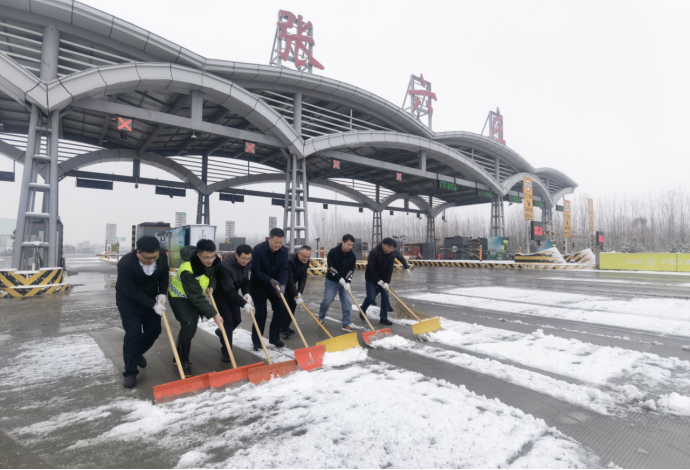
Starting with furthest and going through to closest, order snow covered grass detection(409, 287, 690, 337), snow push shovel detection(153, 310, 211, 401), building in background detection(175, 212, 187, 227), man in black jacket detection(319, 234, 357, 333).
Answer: building in background detection(175, 212, 187, 227) → snow covered grass detection(409, 287, 690, 337) → man in black jacket detection(319, 234, 357, 333) → snow push shovel detection(153, 310, 211, 401)

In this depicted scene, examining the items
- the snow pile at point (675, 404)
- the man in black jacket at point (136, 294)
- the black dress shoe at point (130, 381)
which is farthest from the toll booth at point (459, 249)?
the black dress shoe at point (130, 381)

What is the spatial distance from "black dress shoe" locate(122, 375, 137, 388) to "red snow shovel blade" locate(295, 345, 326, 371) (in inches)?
66.7

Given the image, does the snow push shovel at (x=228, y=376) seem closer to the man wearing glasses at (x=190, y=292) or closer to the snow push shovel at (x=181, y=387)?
the snow push shovel at (x=181, y=387)

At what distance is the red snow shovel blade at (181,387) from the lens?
10.3ft

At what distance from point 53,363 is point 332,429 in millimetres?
3888

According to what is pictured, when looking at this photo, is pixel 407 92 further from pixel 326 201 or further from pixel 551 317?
pixel 551 317

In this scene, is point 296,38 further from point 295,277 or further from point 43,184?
point 295,277

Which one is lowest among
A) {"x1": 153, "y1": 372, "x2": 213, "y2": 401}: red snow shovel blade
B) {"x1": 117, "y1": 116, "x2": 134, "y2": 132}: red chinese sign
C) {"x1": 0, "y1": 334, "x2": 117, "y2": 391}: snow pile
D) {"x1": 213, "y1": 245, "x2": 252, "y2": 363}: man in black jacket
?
{"x1": 0, "y1": 334, "x2": 117, "y2": 391}: snow pile

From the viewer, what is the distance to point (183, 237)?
695 inches

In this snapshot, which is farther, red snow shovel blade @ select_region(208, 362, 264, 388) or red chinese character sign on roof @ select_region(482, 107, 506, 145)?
red chinese character sign on roof @ select_region(482, 107, 506, 145)

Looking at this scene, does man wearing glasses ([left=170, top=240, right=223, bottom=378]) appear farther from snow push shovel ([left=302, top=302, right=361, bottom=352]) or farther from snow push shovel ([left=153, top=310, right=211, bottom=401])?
snow push shovel ([left=302, top=302, right=361, bottom=352])

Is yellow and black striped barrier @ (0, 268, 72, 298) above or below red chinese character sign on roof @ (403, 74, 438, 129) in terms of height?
below

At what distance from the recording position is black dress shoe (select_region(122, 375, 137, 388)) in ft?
11.8

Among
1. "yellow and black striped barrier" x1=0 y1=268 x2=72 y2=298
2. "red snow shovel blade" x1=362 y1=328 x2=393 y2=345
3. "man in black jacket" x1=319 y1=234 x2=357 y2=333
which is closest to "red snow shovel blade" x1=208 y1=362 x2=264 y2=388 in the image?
"red snow shovel blade" x1=362 y1=328 x2=393 y2=345
